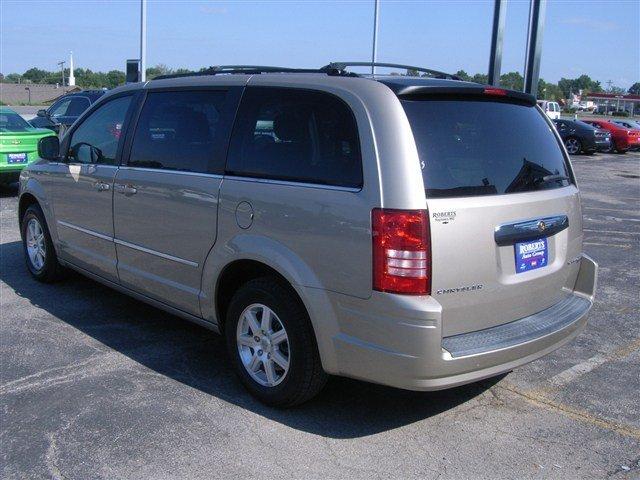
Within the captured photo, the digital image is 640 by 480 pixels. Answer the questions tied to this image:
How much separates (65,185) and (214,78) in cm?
198

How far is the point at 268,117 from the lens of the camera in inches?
156

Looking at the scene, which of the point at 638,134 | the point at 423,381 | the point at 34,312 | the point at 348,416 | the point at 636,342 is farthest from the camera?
the point at 638,134

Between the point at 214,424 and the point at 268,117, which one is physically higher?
the point at 268,117

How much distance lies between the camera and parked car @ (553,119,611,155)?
28.2 m

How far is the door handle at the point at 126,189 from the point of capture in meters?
4.76

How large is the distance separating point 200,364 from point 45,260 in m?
2.52

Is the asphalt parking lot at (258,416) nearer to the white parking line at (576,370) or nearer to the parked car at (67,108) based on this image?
the white parking line at (576,370)

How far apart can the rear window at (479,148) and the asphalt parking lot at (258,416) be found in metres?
1.34

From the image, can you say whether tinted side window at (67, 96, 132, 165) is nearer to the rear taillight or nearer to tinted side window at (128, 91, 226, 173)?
tinted side window at (128, 91, 226, 173)

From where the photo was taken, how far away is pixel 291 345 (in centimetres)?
369

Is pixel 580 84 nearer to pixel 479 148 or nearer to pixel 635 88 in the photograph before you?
pixel 635 88

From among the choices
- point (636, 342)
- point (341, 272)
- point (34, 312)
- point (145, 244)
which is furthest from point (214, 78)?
point (636, 342)

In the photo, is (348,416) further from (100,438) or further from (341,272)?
(100,438)

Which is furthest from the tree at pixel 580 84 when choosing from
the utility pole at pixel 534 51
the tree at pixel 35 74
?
the utility pole at pixel 534 51
